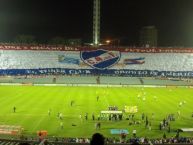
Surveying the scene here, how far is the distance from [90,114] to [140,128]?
8.47m

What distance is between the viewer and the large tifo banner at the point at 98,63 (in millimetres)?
95625

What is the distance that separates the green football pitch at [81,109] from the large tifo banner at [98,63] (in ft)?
84.0

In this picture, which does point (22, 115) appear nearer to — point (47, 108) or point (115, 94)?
point (47, 108)

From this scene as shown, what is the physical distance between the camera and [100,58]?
98188 mm

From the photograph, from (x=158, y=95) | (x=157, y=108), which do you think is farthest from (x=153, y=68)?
(x=157, y=108)

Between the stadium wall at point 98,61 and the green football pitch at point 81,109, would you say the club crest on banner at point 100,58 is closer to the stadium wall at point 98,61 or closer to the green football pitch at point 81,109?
the stadium wall at point 98,61

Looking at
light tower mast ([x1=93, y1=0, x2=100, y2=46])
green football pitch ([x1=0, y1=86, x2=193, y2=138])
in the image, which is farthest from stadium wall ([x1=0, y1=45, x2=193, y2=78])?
green football pitch ([x1=0, y1=86, x2=193, y2=138])

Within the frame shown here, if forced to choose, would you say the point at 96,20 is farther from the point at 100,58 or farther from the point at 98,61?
the point at 98,61

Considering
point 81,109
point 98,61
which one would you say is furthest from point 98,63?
point 81,109

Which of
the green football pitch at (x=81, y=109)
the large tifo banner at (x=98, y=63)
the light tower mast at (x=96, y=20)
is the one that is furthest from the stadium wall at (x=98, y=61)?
the green football pitch at (x=81, y=109)

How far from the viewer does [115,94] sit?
67.1 m

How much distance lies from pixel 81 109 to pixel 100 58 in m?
48.7

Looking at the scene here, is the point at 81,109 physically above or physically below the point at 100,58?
below

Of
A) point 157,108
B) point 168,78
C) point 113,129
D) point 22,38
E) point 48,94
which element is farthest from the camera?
point 22,38
